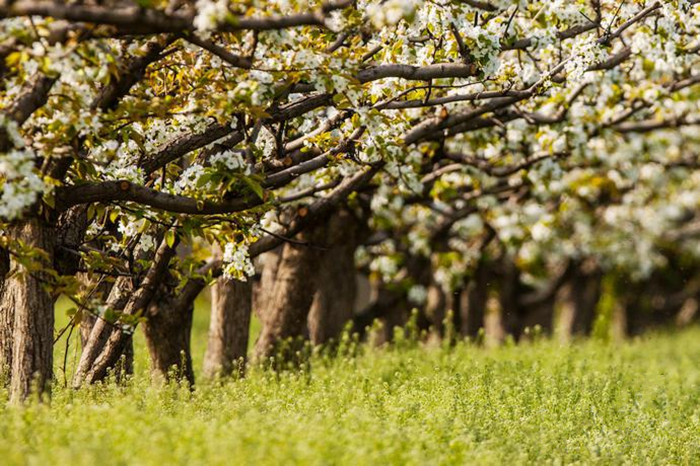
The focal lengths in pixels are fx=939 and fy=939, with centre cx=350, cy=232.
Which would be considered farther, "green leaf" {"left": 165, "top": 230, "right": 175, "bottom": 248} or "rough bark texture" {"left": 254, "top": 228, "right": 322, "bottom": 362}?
"rough bark texture" {"left": 254, "top": 228, "right": 322, "bottom": 362}

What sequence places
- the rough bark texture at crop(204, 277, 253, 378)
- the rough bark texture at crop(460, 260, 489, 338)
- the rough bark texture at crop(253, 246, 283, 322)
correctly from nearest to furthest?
the rough bark texture at crop(204, 277, 253, 378) < the rough bark texture at crop(253, 246, 283, 322) < the rough bark texture at crop(460, 260, 489, 338)

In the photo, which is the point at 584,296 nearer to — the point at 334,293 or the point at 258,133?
the point at 334,293

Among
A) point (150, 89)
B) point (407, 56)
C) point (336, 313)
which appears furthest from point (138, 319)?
point (336, 313)

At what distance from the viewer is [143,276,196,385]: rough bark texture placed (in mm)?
11070

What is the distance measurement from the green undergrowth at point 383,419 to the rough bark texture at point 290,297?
1118 mm

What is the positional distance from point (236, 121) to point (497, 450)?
3.56 metres

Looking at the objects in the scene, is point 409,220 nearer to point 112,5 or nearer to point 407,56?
point 407,56

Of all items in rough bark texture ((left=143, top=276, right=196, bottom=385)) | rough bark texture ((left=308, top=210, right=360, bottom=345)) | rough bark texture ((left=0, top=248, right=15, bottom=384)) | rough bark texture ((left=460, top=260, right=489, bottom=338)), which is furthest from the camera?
rough bark texture ((left=460, top=260, right=489, bottom=338))

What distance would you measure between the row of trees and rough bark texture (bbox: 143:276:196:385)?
0.02m

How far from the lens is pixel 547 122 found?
12.2 m

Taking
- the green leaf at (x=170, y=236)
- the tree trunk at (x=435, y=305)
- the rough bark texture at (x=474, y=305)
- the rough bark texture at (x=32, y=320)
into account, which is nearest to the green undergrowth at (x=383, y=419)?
the rough bark texture at (x=32, y=320)

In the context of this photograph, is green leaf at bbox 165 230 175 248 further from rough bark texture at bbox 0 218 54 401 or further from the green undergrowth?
the green undergrowth

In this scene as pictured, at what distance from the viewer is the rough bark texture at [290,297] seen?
13.9 metres

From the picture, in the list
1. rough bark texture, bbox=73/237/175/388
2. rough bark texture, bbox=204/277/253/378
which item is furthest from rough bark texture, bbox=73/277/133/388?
rough bark texture, bbox=204/277/253/378
